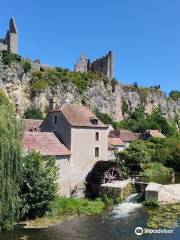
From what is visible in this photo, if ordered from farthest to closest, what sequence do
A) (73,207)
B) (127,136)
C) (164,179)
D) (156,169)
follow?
(127,136), (156,169), (164,179), (73,207)

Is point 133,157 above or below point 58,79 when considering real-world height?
below

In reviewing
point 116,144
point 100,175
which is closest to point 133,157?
point 100,175

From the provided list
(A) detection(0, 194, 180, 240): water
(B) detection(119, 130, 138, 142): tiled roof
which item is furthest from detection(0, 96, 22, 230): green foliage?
(B) detection(119, 130, 138, 142): tiled roof

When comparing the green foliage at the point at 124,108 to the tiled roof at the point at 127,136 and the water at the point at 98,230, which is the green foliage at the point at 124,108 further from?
the water at the point at 98,230

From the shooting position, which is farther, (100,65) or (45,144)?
(100,65)

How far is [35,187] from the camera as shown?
2459 cm

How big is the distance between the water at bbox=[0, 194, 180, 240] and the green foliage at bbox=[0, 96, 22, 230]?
3.81 ft

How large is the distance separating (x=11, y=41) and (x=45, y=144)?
124ft

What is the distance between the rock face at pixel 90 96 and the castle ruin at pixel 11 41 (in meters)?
3.40

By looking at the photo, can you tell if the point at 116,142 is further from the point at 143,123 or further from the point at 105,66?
the point at 105,66

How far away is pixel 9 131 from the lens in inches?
904

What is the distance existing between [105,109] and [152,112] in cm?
1973

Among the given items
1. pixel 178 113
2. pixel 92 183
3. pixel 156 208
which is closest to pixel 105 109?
pixel 178 113

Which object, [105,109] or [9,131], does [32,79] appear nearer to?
[105,109]
